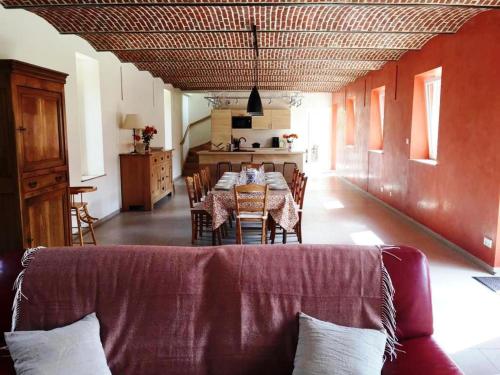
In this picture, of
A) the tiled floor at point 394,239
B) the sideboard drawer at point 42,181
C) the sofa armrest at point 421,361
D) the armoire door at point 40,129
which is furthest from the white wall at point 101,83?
the sofa armrest at point 421,361

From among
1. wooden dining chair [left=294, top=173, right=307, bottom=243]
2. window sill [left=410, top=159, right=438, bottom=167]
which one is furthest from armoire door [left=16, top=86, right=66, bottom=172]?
window sill [left=410, top=159, right=438, bottom=167]

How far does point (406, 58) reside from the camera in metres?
7.15

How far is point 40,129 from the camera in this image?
3770 mm

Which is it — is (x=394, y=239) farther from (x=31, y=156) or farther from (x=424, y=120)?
(x=31, y=156)

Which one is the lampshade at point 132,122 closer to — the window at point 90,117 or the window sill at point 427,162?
the window at point 90,117

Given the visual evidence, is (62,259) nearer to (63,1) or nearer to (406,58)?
(63,1)

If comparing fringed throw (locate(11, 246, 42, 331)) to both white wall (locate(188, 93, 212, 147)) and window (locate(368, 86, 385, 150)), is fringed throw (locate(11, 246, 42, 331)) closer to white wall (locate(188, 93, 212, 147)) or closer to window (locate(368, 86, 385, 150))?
window (locate(368, 86, 385, 150))

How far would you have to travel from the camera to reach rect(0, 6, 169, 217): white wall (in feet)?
14.9

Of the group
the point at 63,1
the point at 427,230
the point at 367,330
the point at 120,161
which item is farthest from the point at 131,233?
the point at 367,330

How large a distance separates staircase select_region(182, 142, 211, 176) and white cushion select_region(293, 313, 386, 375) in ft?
38.5

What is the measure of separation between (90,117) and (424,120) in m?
5.26

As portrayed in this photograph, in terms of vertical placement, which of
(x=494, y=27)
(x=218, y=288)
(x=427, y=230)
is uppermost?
(x=494, y=27)

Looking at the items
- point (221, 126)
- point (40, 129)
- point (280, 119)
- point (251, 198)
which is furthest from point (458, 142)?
point (221, 126)

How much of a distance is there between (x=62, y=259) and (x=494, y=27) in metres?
4.65
